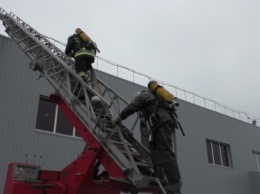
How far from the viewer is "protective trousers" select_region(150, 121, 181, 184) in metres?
4.44

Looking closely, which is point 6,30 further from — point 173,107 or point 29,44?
point 173,107

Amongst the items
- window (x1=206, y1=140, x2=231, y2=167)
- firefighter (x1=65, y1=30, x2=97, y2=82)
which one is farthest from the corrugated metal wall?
firefighter (x1=65, y1=30, x2=97, y2=82)

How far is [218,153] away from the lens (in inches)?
700

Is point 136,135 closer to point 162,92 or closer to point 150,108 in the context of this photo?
point 150,108

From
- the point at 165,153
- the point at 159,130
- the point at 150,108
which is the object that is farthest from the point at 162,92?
the point at 165,153

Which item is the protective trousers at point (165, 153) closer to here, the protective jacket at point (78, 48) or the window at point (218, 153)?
the protective jacket at point (78, 48)

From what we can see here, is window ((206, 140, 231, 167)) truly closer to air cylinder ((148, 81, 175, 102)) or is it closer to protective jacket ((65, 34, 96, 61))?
protective jacket ((65, 34, 96, 61))

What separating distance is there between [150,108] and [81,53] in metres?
2.57

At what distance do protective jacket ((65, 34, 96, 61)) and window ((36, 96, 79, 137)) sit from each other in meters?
4.35

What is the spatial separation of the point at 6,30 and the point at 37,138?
12.0 feet

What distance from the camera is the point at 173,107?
5.04m

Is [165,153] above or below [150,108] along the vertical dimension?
below

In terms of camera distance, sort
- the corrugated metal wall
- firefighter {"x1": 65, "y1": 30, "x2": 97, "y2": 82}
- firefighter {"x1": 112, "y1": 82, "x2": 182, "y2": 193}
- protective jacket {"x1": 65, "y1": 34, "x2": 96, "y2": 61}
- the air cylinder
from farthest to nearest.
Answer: the corrugated metal wall < protective jacket {"x1": 65, "y1": 34, "x2": 96, "y2": 61} < firefighter {"x1": 65, "y1": 30, "x2": 97, "y2": 82} < the air cylinder < firefighter {"x1": 112, "y1": 82, "x2": 182, "y2": 193}

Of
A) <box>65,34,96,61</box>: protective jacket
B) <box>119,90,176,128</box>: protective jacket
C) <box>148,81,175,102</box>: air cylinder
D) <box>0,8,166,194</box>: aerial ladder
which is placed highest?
<box>65,34,96,61</box>: protective jacket
